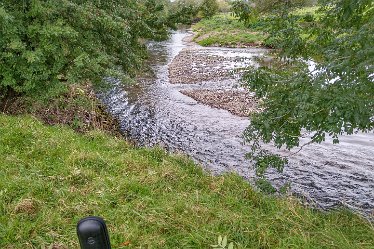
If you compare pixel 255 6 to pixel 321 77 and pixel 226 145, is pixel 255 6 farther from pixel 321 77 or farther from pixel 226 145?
pixel 226 145

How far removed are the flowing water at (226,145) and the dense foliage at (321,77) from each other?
2.92 feet

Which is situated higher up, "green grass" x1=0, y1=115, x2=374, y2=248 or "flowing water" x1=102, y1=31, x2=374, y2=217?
"green grass" x1=0, y1=115, x2=374, y2=248

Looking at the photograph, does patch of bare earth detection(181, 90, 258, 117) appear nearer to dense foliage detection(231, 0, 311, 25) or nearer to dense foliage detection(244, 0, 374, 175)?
dense foliage detection(244, 0, 374, 175)

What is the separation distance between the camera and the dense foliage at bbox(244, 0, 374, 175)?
3.65 metres

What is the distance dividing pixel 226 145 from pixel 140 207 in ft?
17.0

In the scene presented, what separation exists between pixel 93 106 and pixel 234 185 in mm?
6493

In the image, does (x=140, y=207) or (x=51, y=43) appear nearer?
(x=140, y=207)

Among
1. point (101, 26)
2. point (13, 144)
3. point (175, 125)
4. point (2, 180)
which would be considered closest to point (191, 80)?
point (175, 125)

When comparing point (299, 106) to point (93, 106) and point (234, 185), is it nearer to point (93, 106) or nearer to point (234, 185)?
point (234, 185)

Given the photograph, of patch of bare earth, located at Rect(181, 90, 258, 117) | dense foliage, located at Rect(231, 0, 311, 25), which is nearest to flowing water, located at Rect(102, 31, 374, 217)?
patch of bare earth, located at Rect(181, 90, 258, 117)

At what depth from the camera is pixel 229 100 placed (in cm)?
1400

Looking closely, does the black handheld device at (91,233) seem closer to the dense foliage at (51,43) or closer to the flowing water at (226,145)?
the flowing water at (226,145)

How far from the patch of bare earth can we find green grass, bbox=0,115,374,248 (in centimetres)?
638

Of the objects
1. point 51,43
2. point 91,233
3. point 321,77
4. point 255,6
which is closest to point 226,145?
point 255,6
